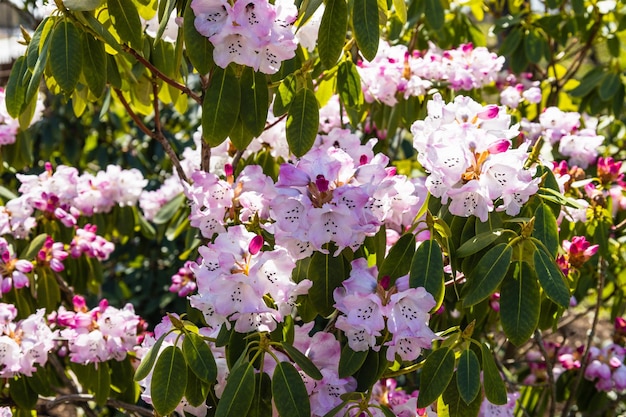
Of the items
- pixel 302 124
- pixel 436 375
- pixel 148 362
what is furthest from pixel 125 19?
pixel 436 375

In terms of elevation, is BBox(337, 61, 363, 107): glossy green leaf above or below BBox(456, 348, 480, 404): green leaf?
above

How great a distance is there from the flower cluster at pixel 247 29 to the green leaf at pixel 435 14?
1.09m

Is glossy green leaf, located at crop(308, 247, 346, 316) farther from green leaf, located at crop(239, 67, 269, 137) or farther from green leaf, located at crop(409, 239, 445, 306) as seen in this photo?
green leaf, located at crop(239, 67, 269, 137)

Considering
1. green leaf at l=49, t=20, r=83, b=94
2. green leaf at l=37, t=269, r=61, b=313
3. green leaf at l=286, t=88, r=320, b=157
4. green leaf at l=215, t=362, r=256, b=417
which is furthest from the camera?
green leaf at l=37, t=269, r=61, b=313

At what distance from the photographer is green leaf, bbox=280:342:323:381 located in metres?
1.33

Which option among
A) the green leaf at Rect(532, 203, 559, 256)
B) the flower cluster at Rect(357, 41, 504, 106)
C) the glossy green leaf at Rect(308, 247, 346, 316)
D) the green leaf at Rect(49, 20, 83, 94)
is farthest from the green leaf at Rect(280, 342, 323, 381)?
the flower cluster at Rect(357, 41, 504, 106)

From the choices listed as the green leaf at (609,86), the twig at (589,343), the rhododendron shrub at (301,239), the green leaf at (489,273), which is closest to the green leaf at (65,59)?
the rhododendron shrub at (301,239)

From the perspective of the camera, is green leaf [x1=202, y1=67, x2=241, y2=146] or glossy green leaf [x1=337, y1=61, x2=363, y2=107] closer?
green leaf [x1=202, y1=67, x2=241, y2=146]

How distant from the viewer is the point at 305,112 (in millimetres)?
1507

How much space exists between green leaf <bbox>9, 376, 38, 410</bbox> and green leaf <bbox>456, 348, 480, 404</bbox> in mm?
1057

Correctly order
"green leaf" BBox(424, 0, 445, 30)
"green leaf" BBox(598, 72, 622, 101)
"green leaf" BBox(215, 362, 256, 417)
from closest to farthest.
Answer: "green leaf" BBox(215, 362, 256, 417) → "green leaf" BBox(424, 0, 445, 30) → "green leaf" BBox(598, 72, 622, 101)

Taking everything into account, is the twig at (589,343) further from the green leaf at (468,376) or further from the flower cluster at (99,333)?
the flower cluster at (99,333)

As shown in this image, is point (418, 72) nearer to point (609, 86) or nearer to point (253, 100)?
point (253, 100)

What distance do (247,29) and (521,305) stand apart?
2.10 feet
